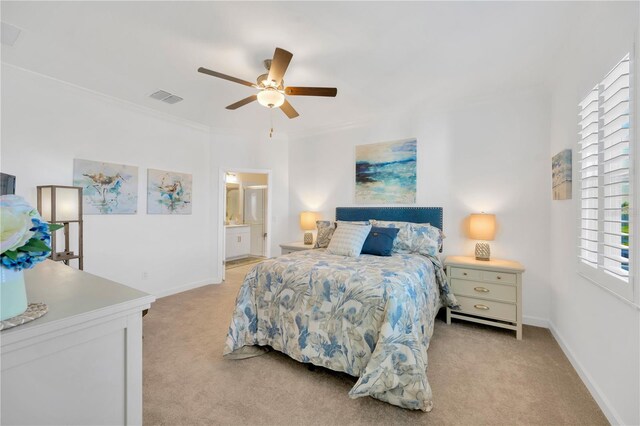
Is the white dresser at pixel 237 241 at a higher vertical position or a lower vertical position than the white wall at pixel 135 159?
lower

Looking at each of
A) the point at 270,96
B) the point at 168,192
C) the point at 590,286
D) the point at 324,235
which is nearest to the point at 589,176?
the point at 590,286

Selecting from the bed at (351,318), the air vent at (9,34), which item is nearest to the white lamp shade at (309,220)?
the bed at (351,318)

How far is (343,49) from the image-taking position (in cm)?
232

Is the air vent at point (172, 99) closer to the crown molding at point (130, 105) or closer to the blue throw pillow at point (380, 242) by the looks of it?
the crown molding at point (130, 105)

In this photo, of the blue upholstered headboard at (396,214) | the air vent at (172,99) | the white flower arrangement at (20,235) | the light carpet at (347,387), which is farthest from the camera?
the blue upholstered headboard at (396,214)

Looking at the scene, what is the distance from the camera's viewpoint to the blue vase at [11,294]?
72cm

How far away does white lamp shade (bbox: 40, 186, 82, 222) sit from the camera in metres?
2.77

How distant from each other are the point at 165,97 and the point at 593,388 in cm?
485

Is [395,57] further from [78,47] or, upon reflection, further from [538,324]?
[538,324]

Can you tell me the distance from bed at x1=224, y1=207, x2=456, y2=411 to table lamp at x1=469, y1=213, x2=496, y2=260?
2.70 feet

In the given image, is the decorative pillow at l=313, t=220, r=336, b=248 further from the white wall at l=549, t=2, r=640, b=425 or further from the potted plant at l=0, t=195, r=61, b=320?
the potted plant at l=0, t=195, r=61, b=320

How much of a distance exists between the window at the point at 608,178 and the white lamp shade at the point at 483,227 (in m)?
0.97

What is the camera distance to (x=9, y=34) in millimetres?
2180

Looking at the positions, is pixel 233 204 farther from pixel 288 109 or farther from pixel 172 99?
pixel 288 109
